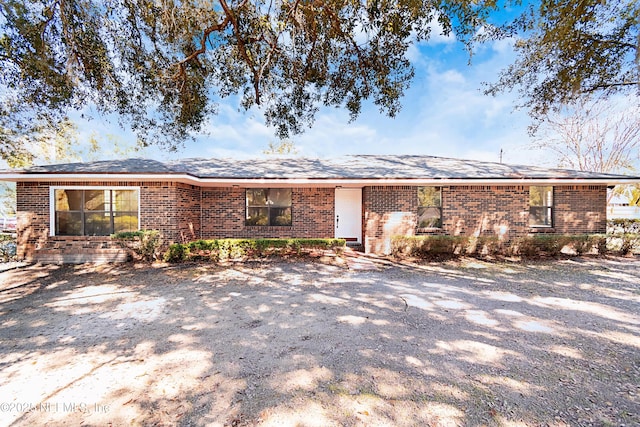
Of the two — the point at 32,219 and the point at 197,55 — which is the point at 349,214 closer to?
the point at 197,55

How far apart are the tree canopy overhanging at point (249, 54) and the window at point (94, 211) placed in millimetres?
2215

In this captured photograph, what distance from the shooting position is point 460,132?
2434 centimetres

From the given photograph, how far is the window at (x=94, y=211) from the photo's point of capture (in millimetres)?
9125

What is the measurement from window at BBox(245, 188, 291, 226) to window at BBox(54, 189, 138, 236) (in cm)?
381

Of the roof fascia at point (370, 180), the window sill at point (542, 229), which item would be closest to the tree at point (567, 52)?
the roof fascia at point (370, 180)

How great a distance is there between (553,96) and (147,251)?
12.2m

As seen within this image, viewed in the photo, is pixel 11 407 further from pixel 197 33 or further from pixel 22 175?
pixel 22 175

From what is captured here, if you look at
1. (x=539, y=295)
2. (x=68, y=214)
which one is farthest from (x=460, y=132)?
(x=68, y=214)

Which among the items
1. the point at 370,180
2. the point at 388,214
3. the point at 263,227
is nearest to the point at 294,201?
the point at 263,227

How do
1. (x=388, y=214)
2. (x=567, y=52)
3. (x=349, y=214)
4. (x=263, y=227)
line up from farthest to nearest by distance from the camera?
(x=349, y=214), (x=263, y=227), (x=388, y=214), (x=567, y=52)

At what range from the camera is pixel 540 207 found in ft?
33.7

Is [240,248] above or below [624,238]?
below

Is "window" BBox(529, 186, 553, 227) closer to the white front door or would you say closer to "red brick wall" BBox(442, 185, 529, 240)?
"red brick wall" BBox(442, 185, 529, 240)

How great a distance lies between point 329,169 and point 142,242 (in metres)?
6.77
